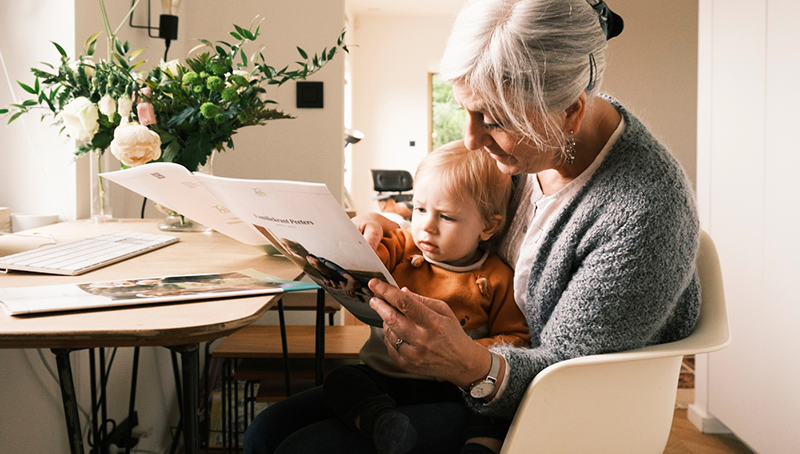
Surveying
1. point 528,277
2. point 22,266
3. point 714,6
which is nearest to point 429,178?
point 528,277

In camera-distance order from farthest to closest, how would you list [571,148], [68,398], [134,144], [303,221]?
1. [134,144]
2. [68,398]
3. [571,148]
4. [303,221]

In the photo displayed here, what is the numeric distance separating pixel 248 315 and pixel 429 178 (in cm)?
48

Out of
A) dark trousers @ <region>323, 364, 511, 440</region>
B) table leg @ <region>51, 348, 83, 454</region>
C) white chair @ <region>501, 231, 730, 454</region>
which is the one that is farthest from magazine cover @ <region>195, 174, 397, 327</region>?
table leg @ <region>51, 348, 83, 454</region>

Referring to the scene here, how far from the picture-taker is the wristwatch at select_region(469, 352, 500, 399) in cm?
77

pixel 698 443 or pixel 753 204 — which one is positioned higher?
pixel 753 204

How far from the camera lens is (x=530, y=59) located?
0.75 m

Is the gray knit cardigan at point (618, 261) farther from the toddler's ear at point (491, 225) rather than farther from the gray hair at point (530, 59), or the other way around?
the toddler's ear at point (491, 225)

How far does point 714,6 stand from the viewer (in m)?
2.09

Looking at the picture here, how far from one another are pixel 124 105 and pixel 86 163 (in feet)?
1.43

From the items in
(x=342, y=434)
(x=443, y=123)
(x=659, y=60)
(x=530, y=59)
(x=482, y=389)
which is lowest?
(x=342, y=434)

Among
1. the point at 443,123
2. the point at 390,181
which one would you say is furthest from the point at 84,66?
the point at 443,123

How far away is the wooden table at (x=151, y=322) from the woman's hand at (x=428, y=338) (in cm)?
16

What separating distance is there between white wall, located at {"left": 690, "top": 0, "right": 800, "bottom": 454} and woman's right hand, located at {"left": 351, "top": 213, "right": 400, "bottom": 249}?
1241 mm

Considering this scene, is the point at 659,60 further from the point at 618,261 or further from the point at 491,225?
the point at 618,261
